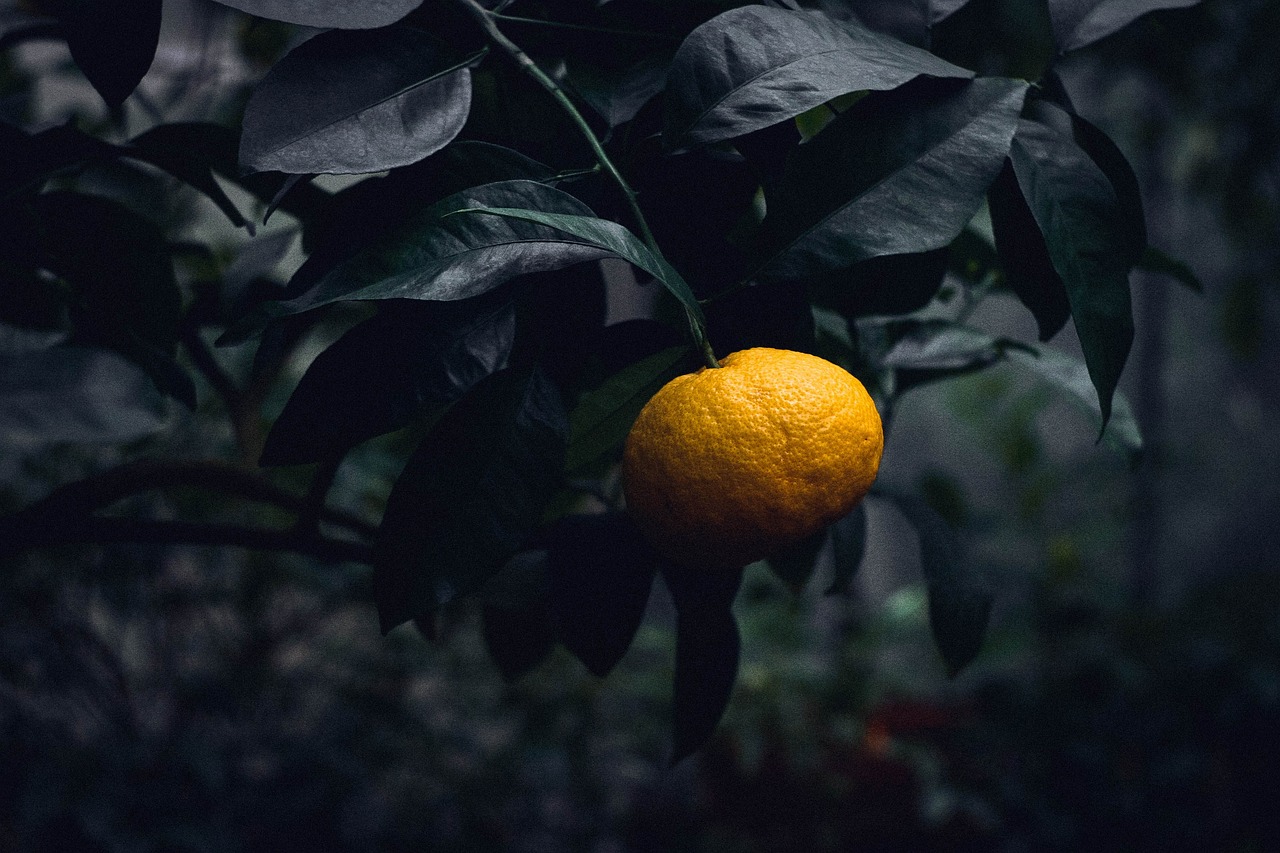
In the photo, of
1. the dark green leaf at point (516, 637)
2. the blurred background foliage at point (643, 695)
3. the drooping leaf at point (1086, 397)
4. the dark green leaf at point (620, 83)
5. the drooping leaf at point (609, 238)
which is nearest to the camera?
the drooping leaf at point (609, 238)

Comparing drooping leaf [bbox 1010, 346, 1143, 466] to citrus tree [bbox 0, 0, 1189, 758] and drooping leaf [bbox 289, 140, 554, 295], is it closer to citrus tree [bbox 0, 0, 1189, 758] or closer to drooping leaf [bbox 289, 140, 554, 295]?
citrus tree [bbox 0, 0, 1189, 758]

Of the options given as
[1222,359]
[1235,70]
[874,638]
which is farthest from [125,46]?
[1222,359]

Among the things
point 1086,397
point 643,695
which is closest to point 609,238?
point 1086,397

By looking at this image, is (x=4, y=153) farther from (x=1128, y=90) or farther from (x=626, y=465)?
(x=1128, y=90)

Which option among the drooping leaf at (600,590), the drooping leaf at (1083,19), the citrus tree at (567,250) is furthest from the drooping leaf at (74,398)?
the drooping leaf at (1083,19)

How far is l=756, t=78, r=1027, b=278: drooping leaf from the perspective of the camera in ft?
1.04

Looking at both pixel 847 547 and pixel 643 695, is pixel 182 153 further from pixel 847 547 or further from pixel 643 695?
pixel 643 695

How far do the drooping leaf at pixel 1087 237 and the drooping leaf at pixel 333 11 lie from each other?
22cm

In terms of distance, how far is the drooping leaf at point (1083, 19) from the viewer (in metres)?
0.39

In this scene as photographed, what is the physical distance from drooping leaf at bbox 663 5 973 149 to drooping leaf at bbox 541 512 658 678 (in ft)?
0.53

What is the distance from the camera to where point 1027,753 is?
56.0 inches

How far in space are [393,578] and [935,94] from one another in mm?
249

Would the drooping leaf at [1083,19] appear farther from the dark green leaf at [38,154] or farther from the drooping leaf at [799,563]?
the dark green leaf at [38,154]

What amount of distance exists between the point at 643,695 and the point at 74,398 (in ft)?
4.14
